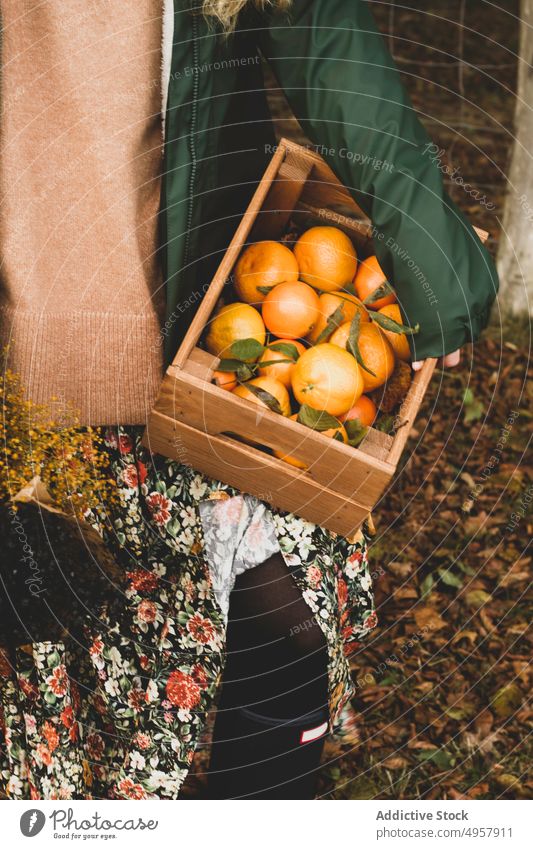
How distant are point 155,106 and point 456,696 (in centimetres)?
211

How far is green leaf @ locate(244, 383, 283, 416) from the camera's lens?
145cm

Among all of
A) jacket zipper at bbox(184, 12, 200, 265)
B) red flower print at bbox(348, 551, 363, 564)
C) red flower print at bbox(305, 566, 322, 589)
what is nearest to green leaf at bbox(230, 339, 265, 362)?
jacket zipper at bbox(184, 12, 200, 265)

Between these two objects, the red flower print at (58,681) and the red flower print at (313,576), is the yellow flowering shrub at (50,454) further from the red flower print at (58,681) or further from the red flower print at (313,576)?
the red flower print at (313,576)

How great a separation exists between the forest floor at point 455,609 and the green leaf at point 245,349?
1.40 metres

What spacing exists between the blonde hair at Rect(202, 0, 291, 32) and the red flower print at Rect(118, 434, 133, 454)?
90 centimetres

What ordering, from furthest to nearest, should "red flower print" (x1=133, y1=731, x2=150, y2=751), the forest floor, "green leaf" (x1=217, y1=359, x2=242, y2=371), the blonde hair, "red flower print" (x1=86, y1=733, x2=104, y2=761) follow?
the forest floor
"red flower print" (x1=86, y1=733, x2=104, y2=761)
"red flower print" (x1=133, y1=731, x2=150, y2=751)
"green leaf" (x1=217, y1=359, x2=242, y2=371)
the blonde hair

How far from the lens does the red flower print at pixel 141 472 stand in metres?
1.74

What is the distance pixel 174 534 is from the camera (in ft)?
5.70

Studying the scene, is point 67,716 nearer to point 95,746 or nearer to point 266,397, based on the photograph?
point 95,746

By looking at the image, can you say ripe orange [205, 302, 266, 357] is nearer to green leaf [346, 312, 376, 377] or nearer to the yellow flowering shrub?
green leaf [346, 312, 376, 377]

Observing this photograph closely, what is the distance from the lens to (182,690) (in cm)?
180

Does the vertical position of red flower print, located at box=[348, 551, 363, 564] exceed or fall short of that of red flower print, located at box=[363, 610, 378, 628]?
it exceeds it

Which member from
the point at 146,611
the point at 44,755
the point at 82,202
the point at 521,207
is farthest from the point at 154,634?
the point at 521,207

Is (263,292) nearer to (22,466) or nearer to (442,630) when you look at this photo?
(22,466)
